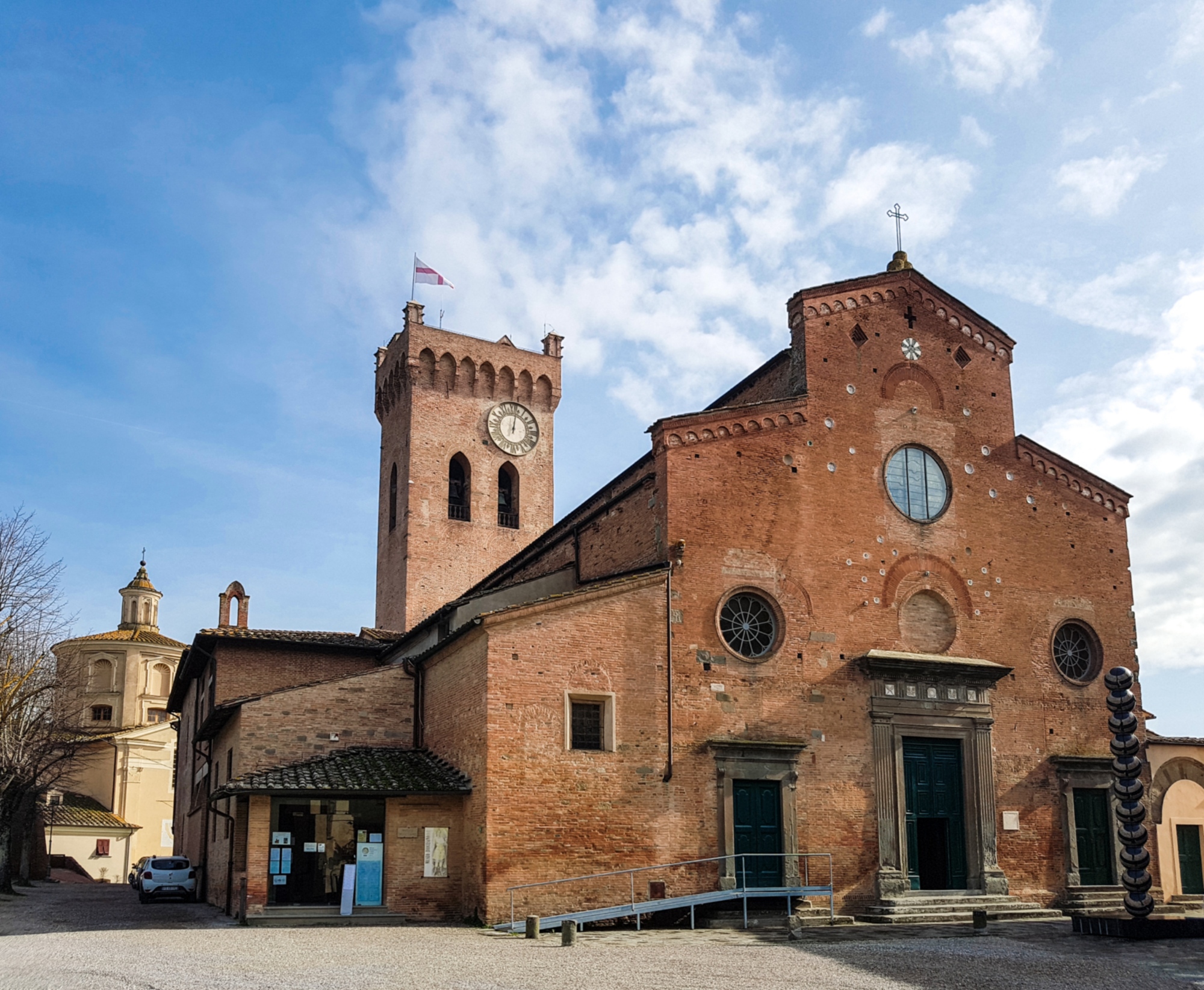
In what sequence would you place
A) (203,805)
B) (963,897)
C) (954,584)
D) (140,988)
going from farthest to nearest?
(203,805)
(954,584)
(963,897)
(140,988)

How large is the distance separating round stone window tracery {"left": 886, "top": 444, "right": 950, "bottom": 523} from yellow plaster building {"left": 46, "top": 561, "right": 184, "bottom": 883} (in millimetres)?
29643

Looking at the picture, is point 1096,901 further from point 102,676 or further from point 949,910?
point 102,676

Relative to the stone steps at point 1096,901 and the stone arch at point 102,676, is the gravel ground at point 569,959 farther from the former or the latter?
the stone arch at point 102,676

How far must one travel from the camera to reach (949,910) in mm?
21609

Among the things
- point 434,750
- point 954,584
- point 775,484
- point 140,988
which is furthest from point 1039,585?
point 140,988

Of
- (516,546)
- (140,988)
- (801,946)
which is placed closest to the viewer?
(140,988)

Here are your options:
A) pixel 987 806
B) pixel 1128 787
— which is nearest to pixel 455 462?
pixel 987 806

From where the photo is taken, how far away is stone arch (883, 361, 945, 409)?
2483 cm

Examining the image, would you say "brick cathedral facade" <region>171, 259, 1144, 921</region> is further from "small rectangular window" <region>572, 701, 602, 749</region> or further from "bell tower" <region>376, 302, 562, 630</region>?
"bell tower" <region>376, 302, 562, 630</region>

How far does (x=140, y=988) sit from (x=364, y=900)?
27.6ft

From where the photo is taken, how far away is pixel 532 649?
65.7 ft

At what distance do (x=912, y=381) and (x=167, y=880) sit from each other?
2074 centimetres

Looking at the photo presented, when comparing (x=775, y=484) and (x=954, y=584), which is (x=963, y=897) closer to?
(x=954, y=584)

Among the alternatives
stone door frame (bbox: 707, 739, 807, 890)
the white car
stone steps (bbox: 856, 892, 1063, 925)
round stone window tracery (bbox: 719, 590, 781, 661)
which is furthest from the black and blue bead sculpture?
the white car
